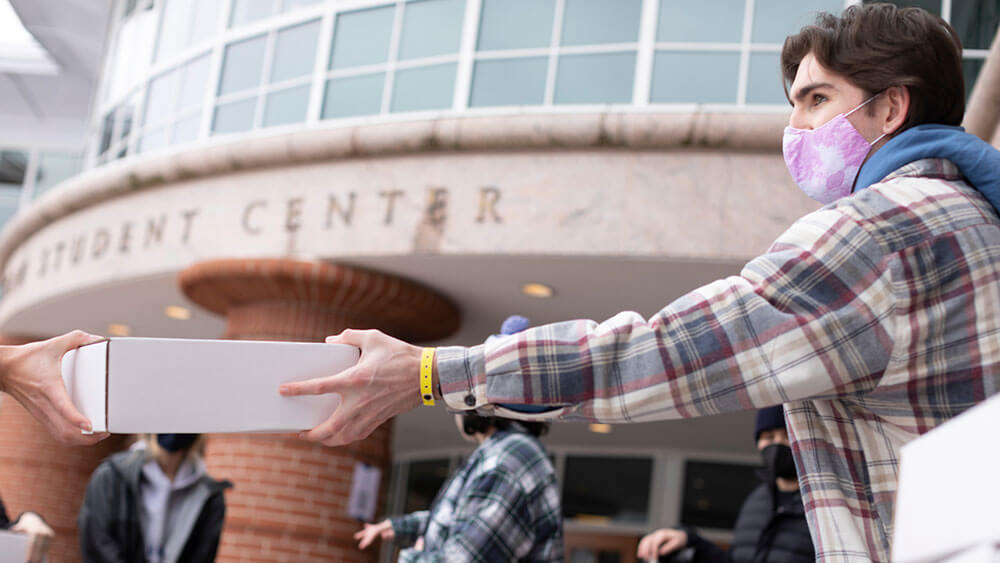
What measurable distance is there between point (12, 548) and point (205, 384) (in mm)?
1168

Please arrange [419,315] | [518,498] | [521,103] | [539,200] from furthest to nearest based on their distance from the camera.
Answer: [419,315] → [521,103] → [539,200] → [518,498]

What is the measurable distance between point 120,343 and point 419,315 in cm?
740

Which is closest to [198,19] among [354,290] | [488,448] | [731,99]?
[354,290]

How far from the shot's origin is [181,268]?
911cm

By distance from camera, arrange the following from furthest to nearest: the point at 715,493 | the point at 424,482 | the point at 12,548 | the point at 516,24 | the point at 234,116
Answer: the point at 424,482 → the point at 715,493 → the point at 234,116 → the point at 516,24 → the point at 12,548

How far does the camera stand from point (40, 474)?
1305 cm

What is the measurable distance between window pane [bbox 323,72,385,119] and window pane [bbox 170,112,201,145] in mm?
1600

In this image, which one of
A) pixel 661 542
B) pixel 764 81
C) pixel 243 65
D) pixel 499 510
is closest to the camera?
pixel 499 510

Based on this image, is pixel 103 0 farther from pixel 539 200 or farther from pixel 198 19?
pixel 539 200

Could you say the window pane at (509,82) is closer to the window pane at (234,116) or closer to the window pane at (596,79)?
the window pane at (596,79)

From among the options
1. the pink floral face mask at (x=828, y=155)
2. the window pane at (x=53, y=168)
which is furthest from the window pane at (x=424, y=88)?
the window pane at (x=53, y=168)

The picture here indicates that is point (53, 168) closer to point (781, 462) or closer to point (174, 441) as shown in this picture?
point (174, 441)

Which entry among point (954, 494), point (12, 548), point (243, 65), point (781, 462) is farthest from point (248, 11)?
point (954, 494)

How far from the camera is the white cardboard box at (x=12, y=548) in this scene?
2445mm
